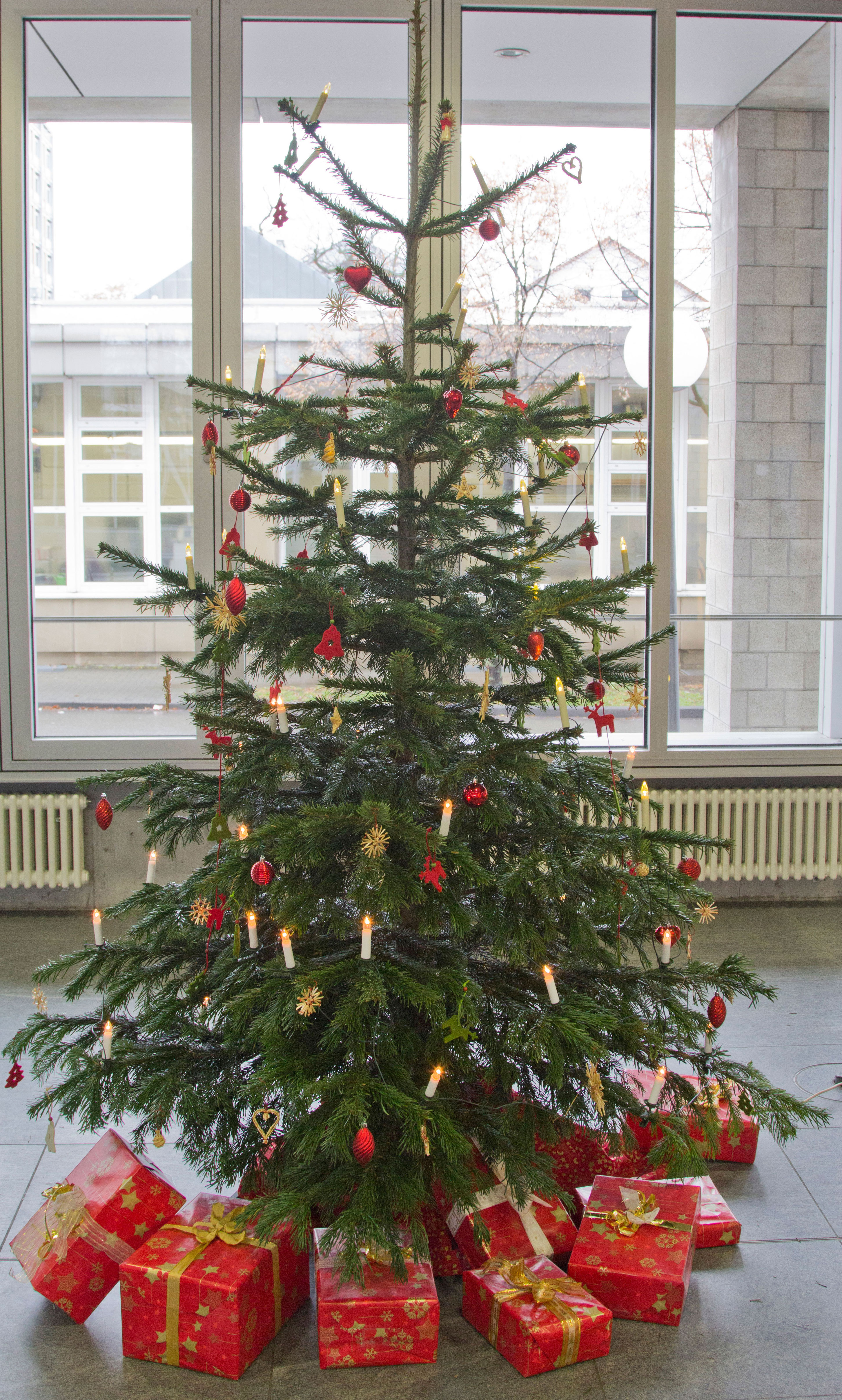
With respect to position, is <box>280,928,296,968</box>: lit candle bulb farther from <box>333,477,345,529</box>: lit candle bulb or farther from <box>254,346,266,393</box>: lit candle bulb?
<box>254,346,266,393</box>: lit candle bulb

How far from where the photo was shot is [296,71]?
4281 millimetres

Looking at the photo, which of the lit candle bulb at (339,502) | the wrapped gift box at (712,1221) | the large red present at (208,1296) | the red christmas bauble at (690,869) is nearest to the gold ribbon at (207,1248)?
the large red present at (208,1296)

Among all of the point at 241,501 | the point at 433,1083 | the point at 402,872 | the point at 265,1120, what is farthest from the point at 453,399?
the point at 265,1120

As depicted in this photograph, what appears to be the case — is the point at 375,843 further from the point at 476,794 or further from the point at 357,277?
the point at 357,277

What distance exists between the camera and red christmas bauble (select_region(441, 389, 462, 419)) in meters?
2.07

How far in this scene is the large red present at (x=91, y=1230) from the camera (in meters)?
2.12

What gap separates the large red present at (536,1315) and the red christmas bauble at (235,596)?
1.31 metres

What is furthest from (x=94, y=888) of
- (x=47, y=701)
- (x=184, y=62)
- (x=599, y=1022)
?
(x=184, y=62)

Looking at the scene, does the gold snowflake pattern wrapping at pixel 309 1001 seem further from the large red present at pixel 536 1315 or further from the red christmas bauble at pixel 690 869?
the red christmas bauble at pixel 690 869

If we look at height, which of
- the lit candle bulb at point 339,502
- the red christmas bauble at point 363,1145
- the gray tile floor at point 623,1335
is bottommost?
the gray tile floor at point 623,1335

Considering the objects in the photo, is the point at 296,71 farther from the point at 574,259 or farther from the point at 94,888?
the point at 94,888

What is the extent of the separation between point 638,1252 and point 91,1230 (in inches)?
41.3

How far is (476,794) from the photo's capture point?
1.95m

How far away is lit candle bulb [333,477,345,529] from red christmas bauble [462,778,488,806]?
562 mm
